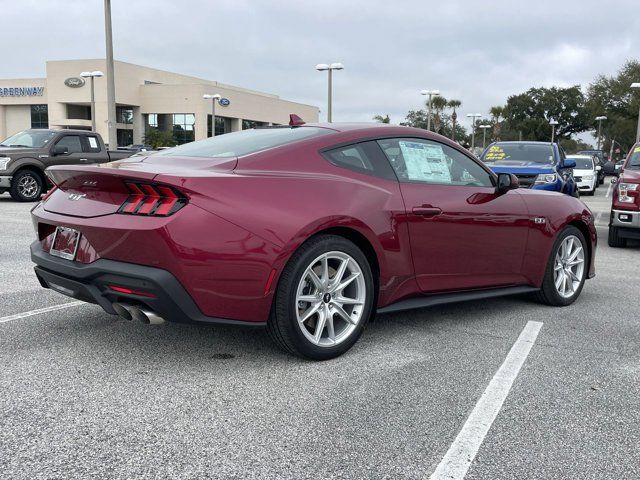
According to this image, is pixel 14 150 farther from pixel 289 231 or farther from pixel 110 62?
pixel 289 231

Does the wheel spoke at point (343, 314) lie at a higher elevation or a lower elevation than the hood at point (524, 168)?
lower

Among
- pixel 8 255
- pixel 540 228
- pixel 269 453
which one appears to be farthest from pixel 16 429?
pixel 8 255

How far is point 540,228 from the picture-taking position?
4.93 meters

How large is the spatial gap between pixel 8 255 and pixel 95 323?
332 cm

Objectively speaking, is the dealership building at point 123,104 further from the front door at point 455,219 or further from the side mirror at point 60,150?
the front door at point 455,219

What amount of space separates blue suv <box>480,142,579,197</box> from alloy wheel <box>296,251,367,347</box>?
7235 millimetres

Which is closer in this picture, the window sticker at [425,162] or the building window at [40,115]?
the window sticker at [425,162]

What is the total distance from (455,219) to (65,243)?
2.45 meters

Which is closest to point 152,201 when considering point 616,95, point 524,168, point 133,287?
point 133,287

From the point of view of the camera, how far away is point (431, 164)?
4316mm

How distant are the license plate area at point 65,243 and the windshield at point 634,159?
8515 mm

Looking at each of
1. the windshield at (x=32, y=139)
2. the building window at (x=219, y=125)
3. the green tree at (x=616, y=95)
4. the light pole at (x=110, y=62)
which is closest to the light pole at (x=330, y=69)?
the light pole at (x=110, y=62)

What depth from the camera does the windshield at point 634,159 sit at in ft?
30.8

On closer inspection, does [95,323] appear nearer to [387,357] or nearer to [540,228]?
[387,357]
